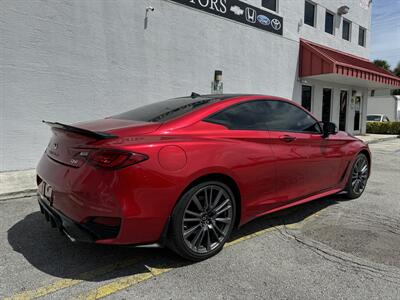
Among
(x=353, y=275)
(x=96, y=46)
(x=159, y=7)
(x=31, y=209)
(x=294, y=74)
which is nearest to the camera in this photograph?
(x=353, y=275)

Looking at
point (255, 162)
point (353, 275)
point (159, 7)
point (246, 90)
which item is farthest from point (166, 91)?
point (353, 275)

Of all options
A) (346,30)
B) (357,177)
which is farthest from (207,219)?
(346,30)

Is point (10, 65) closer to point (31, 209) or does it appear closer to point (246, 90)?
point (31, 209)

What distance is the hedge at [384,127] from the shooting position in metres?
19.5

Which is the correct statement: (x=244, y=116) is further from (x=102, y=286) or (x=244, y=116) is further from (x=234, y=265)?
(x=102, y=286)

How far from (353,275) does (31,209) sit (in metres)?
4.00

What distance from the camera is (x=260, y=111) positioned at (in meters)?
3.82

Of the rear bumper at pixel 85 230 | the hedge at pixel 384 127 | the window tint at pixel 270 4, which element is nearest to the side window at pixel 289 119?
the rear bumper at pixel 85 230

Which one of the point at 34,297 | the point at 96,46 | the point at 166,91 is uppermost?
the point at 96,46

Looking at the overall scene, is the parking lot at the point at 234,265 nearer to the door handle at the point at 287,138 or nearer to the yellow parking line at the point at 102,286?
the yellow parking line at the point at 102,286

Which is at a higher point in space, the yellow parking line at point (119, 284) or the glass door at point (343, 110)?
the glass door at point (343, 110)

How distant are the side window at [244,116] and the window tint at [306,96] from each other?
11324mm

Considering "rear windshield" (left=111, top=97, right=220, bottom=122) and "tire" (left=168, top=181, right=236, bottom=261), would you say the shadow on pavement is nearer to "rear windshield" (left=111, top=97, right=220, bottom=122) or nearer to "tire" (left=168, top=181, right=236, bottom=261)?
"tire" (left=168, top=181, right=236, bottom=261)

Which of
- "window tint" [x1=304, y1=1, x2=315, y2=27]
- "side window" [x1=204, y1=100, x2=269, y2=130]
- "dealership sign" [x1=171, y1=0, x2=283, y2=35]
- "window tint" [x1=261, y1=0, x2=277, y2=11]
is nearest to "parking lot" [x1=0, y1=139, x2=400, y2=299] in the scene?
"side window" [x1=204, y1=100, x2=269, y2=130]
